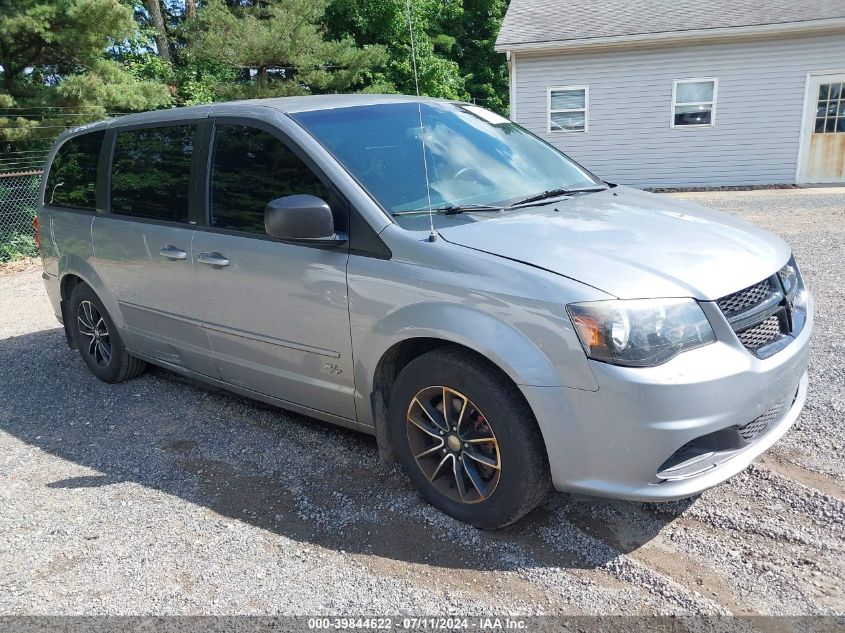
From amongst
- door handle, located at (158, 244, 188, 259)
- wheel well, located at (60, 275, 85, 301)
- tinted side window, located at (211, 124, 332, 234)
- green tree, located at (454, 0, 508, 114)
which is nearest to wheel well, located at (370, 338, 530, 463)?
tinted side window, located at (211, 124, 332, 234)

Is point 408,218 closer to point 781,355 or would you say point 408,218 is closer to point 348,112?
point 348,112

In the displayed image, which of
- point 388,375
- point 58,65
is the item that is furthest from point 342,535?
point 58,65

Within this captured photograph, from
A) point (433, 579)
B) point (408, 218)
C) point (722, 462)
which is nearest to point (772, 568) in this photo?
point (722, 462)

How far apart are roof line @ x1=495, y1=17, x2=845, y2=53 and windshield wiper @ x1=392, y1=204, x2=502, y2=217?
1304cm

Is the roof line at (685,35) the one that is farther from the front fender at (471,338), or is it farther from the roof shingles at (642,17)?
the front fender at (471,338)

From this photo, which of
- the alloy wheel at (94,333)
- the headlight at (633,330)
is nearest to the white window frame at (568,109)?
the alloy wheel at (94,333)

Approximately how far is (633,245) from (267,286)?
182cm

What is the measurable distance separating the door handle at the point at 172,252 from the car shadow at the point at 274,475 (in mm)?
1095

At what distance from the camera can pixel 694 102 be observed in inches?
598

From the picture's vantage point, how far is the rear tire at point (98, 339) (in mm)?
5008

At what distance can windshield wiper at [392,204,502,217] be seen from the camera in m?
3.27

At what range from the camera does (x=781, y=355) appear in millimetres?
2859

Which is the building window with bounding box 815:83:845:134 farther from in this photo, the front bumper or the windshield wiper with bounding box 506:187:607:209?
the front bumper

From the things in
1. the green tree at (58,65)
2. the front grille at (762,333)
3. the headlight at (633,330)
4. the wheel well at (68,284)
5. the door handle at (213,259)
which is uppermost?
the green tree at (58,65)
